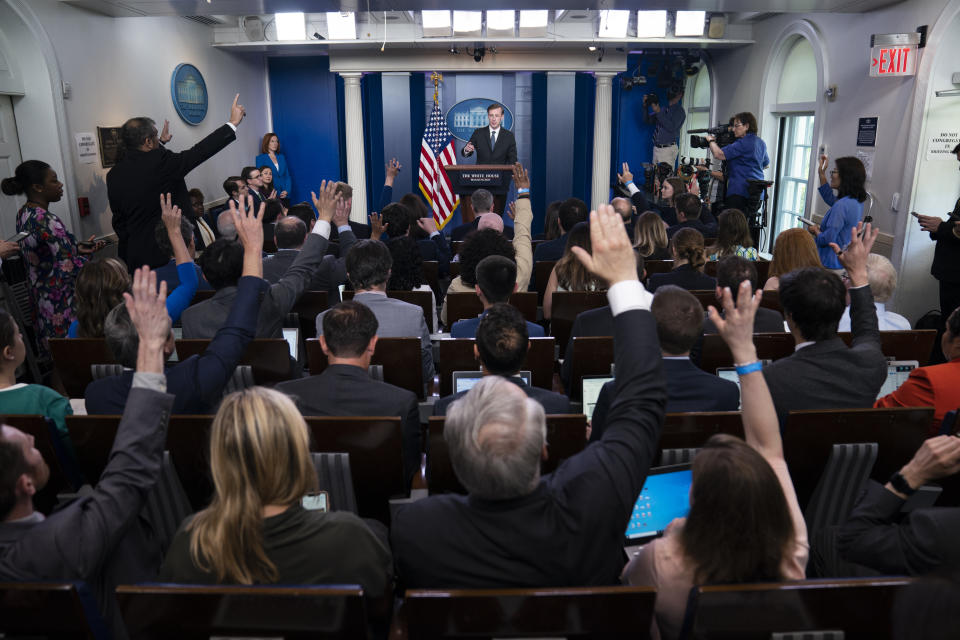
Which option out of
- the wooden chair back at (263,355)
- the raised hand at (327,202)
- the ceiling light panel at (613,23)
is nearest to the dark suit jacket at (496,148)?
the ceiling light panel at (613,23)

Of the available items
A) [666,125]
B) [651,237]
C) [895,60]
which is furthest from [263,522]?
[666,125]

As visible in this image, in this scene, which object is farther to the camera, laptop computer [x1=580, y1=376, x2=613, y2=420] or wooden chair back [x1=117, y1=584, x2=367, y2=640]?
laptop computer [x1=580, y1=376, x2=613, y2=420]

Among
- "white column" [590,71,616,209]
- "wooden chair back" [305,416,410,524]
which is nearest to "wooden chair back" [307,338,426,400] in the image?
"wooden chair back" [305,416,410,524]

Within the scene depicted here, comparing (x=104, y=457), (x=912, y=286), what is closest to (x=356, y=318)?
(x=104, y=457)

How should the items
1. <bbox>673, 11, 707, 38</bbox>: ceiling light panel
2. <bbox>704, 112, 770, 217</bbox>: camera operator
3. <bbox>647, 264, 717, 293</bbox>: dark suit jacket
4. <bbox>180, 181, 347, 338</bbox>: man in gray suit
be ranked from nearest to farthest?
<bbox>180, 181, 347, 338</bbox>: man in gray suit → <bbox>647, 264, 717, 293</bbox>: dark suit jacket → <bbox>704, 112, 770, 217</bbox>: camera operator → <bbox>673, 11, 707, 38</bbox>: ceiling light panel

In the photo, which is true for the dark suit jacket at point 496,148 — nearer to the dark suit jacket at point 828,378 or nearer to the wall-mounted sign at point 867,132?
the wall-mounted sign at point 867,132

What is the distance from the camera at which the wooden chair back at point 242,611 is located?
120 cm

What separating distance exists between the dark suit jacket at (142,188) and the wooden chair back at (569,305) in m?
2.60

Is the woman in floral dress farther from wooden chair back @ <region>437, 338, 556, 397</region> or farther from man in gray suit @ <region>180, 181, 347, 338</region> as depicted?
wooden chair back @ <region>437, 338, 556, 397</region>

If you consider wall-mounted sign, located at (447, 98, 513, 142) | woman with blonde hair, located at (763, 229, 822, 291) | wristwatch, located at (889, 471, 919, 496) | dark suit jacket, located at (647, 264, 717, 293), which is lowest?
wristwatch, located at (889, 471, 919, 496)

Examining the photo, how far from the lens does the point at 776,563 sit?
1300 millimetres

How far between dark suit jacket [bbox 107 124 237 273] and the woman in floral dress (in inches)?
14.9

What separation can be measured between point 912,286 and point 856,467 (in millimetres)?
4707

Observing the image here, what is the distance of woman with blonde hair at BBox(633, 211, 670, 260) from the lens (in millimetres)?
5145
